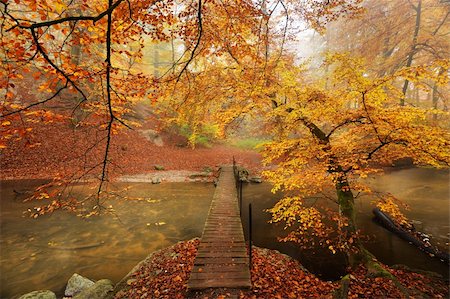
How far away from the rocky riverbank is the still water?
1214mm

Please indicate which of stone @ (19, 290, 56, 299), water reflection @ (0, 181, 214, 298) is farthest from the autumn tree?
stone @ (19, 290, 56, 299)

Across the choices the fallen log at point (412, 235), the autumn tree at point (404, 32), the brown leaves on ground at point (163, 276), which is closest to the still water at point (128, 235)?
the fallen log at point (412, 235)

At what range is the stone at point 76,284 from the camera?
6094mm

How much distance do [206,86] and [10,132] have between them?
547 cm

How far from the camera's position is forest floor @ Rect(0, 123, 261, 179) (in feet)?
46.3

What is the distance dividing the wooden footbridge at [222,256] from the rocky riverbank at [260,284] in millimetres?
205

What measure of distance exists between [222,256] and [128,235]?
4.95m

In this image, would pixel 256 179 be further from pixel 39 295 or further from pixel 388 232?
pixel 39 295

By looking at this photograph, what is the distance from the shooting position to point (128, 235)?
9086mm

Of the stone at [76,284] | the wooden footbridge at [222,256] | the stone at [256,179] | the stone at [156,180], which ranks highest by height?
the stone at [156,180]

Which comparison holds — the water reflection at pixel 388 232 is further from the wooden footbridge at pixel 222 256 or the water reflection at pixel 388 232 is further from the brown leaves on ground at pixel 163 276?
the brown leaves on ground at pixel 163 276

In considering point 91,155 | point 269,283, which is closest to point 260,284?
point 269,283

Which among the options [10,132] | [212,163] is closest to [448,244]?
[10,132]

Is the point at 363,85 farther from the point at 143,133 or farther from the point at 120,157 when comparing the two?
the point at 143,133
